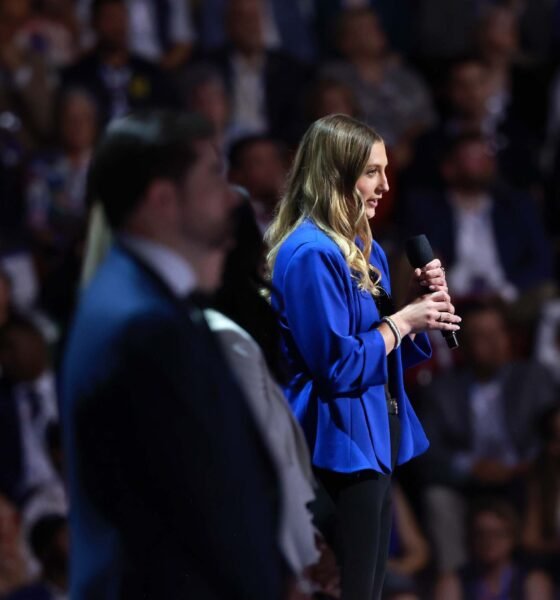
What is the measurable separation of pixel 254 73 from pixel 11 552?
7.97 ft

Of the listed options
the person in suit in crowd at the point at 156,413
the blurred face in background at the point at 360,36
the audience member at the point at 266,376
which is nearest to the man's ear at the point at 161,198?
the person in suit in crowd at the point at 156,413

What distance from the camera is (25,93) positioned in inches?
238

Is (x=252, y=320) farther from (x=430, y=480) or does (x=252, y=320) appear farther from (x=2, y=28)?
(x=2, y=28)

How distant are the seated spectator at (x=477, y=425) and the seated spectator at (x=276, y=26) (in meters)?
2.32

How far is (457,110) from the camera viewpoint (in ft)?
21.2

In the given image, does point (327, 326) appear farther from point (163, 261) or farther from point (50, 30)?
point (50, 30)

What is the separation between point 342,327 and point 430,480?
9.61ft

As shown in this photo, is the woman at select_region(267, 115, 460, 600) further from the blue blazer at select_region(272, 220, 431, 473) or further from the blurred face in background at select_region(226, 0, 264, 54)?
the blurred face in background at select_region(226, 0, 264, 54)

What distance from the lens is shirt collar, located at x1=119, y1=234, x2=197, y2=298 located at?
5.21 feet

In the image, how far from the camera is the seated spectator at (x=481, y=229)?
15.8 feet

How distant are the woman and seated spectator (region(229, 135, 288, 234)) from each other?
0.09 metres

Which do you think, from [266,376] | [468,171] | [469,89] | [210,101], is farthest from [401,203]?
[266,376]

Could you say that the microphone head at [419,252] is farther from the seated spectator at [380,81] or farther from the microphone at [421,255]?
the seated spectator at [380,81]

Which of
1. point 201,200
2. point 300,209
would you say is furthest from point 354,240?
point 201,200
